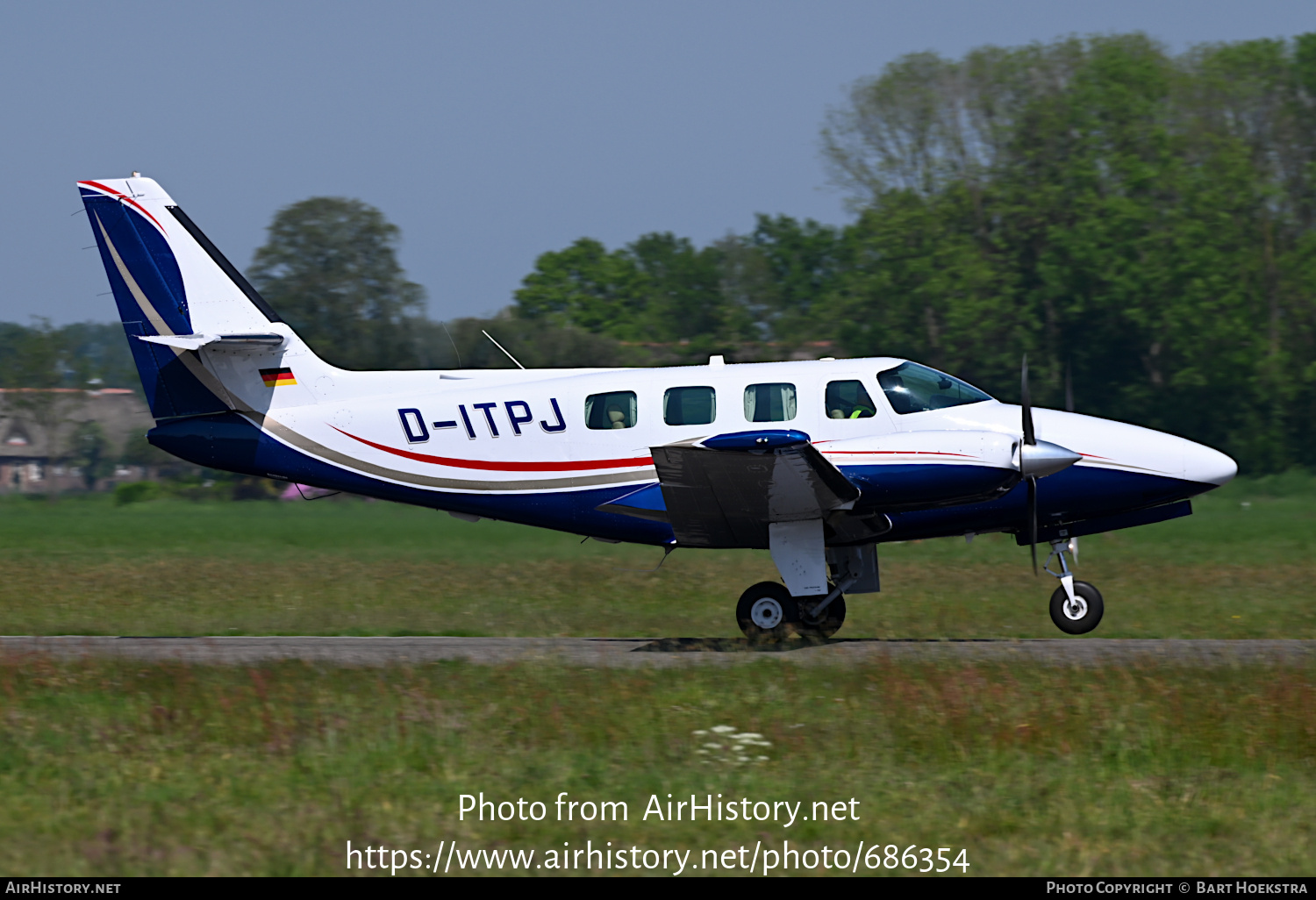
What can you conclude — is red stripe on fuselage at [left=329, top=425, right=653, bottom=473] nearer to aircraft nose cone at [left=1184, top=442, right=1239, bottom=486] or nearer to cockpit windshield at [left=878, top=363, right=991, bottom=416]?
cockpit windshield at [left=878, top=363, right=991, bottom=416]

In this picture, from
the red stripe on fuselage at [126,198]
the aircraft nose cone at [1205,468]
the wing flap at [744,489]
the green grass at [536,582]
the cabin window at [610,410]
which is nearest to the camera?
the wing flap at [744,489]

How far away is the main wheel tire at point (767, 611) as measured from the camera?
43.5ft

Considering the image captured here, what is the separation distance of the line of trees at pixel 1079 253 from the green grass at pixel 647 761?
1211 inches

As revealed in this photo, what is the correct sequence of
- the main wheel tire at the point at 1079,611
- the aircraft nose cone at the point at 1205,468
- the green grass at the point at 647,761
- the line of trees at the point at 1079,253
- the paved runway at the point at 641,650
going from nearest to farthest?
the green grass at the point at 647,761, the paved runway at the point at 641,650, the aircraft nose cone at the point at 1205,468, the main wheel tire at the point at 1079,611, the line of trees at the point at 1079,253

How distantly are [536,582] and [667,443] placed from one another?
701cm

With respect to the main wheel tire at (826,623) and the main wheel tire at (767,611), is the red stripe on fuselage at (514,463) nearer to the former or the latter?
Result: the main wheel tire at (767,611)

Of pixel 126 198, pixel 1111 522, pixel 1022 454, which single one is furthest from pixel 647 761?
pixel 126 198

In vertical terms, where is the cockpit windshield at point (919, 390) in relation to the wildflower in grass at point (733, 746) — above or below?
above

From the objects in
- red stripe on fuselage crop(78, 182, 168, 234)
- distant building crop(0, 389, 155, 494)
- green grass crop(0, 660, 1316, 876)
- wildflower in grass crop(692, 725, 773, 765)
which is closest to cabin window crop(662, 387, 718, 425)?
green grass crop(0, 660, 1316, 876)

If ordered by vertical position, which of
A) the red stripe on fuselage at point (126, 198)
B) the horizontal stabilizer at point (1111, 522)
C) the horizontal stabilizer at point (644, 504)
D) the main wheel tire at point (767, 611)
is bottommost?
the main wheel tire at point (767, 611)

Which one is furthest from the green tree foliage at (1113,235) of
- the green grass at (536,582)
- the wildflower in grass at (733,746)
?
the wildflower in grass at (733,746)

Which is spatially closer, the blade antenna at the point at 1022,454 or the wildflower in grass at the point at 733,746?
the wildflower in grass at the point at 733,746

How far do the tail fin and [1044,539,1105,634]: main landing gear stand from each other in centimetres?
885

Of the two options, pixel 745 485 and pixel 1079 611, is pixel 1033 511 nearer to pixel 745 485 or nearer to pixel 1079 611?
pixel 1079 611
